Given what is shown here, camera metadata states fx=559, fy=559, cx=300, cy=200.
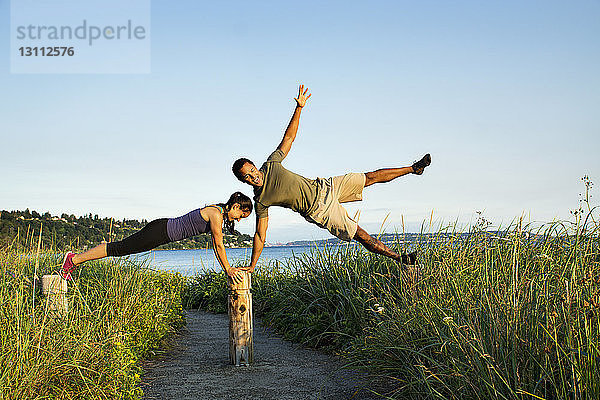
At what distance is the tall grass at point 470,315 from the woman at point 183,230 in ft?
4.87

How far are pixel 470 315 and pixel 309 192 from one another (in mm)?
2863

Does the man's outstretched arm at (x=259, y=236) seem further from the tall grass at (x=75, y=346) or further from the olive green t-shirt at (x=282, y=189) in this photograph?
the tall grass at (x=75, y=346)

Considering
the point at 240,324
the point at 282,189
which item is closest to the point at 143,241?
the point at 240,324

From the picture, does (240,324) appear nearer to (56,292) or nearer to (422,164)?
(56,292)

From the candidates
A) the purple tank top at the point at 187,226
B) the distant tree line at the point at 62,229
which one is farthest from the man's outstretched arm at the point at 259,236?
the distant tree line at the point at 62,229

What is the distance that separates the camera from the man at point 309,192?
6.39 metres

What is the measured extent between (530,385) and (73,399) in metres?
3.22

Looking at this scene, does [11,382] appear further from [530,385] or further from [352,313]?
[352,313]

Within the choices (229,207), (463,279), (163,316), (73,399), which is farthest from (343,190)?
(73,399)

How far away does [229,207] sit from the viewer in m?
6.57

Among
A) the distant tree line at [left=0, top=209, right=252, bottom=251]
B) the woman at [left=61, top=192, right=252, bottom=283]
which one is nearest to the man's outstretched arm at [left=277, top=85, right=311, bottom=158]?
the woman at [left=61, top=192, right=252, bottom=283]

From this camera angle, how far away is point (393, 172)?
652cm

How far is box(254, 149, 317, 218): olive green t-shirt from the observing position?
6.45m

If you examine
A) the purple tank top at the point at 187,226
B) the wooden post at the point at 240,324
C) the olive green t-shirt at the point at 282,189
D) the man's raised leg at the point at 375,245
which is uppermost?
the olive green t-shirt at the point at 282,189
